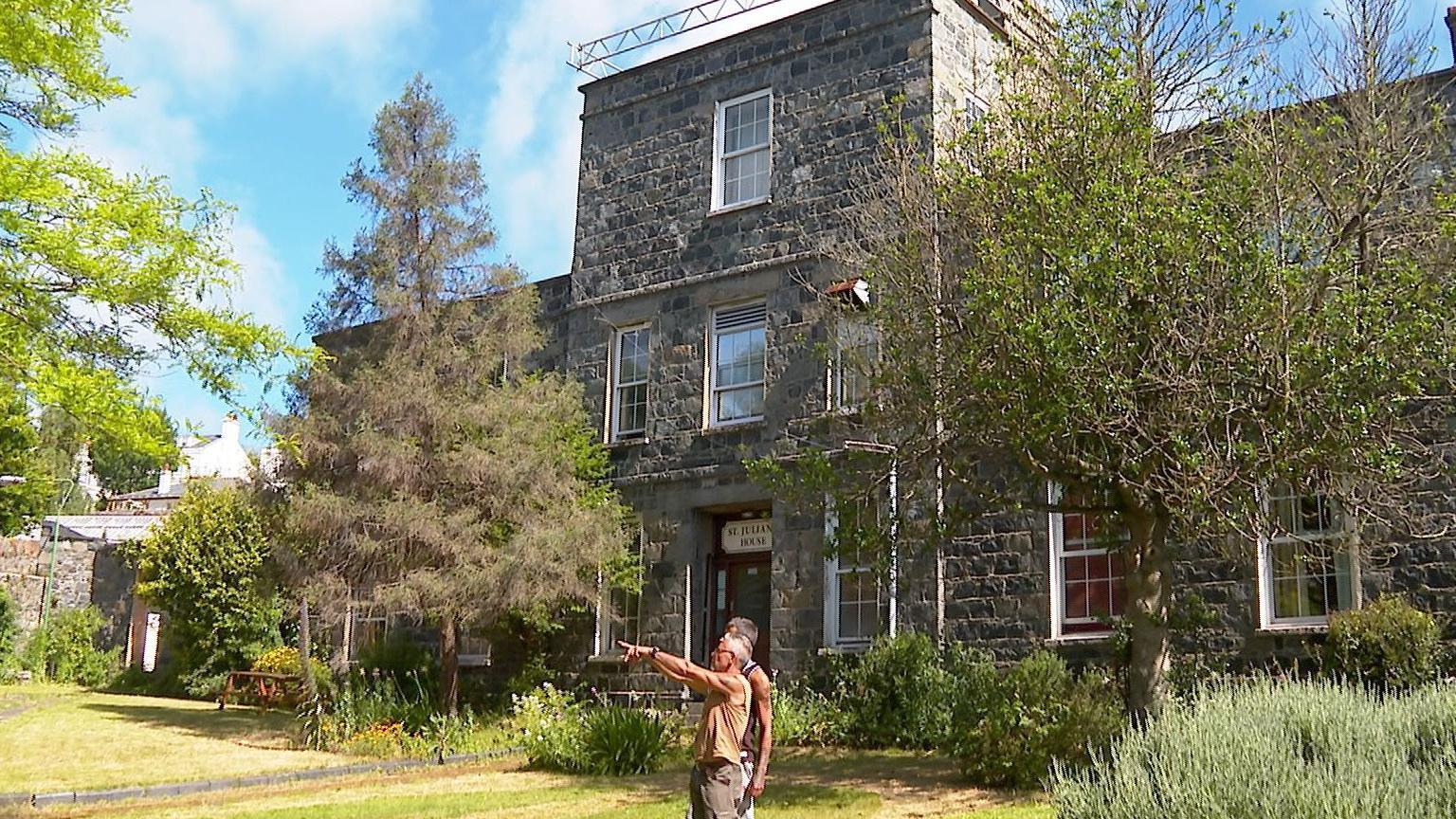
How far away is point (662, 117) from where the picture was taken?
812 inches

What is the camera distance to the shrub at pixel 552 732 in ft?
46.6

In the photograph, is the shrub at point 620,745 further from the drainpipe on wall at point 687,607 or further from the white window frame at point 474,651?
the white window frame at point 474,651

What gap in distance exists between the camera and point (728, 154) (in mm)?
19797

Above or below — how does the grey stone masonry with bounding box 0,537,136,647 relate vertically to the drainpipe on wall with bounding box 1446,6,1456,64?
below

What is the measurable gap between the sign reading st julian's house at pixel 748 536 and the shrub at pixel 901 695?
297cm

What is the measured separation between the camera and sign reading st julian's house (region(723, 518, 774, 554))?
18656 millimetres

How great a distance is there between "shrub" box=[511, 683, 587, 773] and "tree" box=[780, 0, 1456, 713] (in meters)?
4.34

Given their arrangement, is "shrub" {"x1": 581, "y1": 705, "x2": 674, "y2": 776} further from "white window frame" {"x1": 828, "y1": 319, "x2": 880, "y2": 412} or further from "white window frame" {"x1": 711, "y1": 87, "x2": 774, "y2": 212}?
"white window frame" {"x1": 711, "y1": 87, "x2": 774, "y2": 212}

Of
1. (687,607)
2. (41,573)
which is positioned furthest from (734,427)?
(41,573)

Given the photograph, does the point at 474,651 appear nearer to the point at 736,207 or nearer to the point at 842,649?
the point at 842,649

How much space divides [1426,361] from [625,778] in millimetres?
8014

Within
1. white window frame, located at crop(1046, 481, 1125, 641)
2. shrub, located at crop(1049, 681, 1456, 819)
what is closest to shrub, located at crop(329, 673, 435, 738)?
white window frame, located at crop(1046, 481, 1125, 641)

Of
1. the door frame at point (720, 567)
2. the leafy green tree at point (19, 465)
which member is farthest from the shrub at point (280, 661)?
the door frame at point (720, 567)

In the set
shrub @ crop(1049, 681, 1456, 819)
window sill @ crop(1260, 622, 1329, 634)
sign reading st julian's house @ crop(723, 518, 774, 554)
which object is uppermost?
sign reading st julian's house @ crop(723, 518, 774, 554)
